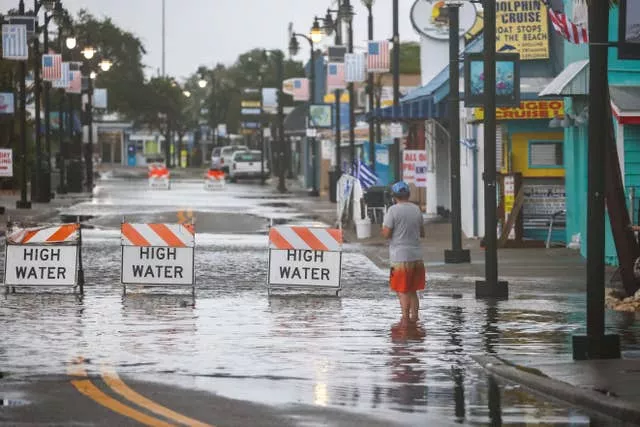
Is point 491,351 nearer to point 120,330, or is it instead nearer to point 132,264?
point 120,330

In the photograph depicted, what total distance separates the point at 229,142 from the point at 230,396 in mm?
174775

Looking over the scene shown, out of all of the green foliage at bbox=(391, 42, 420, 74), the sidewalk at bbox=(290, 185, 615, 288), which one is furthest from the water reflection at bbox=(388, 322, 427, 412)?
the green foliage at bbox=(391, 42, 420, 74)

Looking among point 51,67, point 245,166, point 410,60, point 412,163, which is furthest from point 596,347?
point 245,166

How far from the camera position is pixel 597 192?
15.2 meters

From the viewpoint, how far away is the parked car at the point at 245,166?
100 m

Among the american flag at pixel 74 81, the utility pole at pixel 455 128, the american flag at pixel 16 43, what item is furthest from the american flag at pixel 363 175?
the american flag at pixel 74 81

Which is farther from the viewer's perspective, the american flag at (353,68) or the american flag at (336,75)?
the american flag at (336,75)

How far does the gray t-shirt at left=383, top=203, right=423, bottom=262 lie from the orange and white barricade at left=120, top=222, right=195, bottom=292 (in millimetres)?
4886

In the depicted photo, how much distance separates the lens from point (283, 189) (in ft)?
261

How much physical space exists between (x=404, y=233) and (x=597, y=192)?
467 cm

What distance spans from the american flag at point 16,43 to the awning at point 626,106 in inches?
1099

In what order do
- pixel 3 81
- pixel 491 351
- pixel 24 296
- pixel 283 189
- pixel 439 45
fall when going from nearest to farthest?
pixel 491 351 < pixel 24 296 < pixel 439 45 < pixel 3 81 < pixel 283 189

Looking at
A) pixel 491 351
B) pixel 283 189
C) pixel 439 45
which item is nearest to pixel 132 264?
pixel 491 351

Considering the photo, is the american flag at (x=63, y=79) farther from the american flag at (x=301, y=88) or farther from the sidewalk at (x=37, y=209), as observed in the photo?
the american flag at (x=301, y=88)
